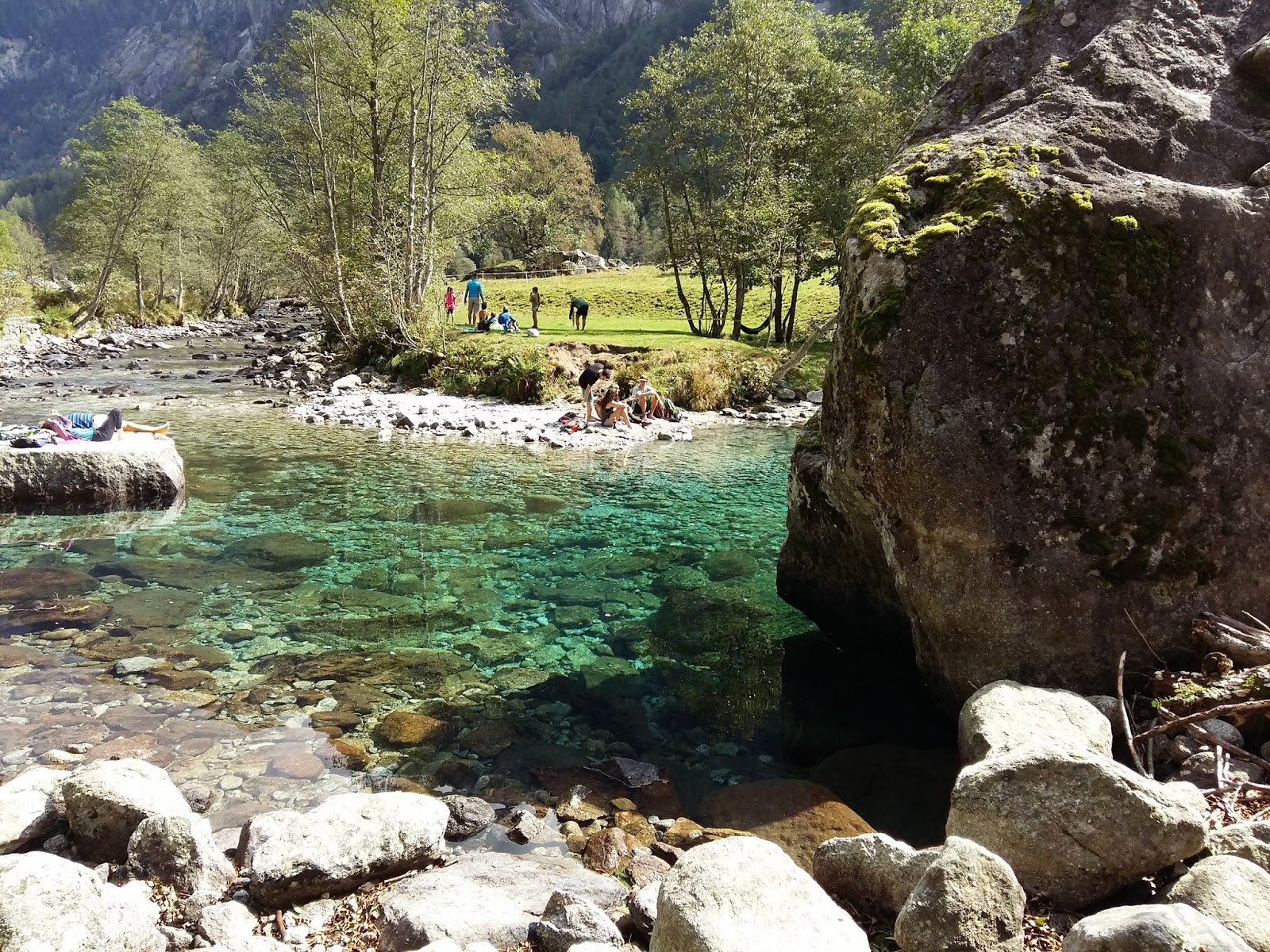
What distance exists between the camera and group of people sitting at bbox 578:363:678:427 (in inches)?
958

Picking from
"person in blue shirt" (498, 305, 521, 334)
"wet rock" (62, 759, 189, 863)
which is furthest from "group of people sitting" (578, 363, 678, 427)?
"wet rock" (62, 759, 189, 863)

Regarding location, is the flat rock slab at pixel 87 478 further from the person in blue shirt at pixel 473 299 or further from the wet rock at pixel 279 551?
the person in blue shirt at pixel 473 299

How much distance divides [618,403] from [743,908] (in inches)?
841

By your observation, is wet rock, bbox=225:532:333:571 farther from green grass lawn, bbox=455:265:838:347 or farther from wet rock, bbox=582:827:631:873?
green grass lawn, bbox=455:265:838:347

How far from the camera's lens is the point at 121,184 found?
52.6m

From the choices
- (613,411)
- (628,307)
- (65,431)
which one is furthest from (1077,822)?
(628,307)

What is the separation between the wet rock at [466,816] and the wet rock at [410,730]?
1116 mm

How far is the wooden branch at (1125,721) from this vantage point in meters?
5.02

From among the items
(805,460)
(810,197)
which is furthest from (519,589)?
(810,197)

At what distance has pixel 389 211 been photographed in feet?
124

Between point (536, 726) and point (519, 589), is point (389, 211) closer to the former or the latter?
point (519, 589)

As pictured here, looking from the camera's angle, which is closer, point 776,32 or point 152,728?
point 152,728

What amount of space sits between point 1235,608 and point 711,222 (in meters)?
34.7

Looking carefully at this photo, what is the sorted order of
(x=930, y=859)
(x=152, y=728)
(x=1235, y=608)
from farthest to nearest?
(x=152, y=728)
(x=1235, y=608)
(x=930, y=859)
